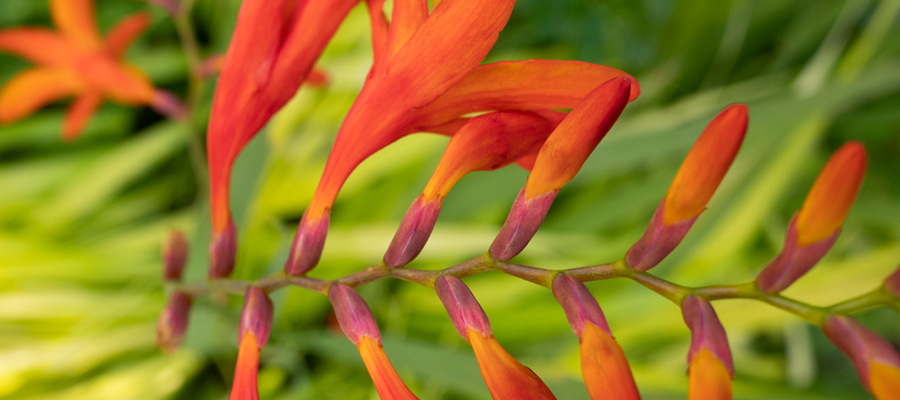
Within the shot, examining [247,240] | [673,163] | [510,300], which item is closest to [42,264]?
[247,240]

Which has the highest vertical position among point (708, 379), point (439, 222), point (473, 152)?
point (439, 222)

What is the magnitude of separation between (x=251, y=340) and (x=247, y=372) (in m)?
0.02

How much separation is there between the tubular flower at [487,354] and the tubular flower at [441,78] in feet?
0.27

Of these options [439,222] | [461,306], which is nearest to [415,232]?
[461,306]

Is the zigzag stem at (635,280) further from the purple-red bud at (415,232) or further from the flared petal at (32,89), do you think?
the flared petal at (32,89)

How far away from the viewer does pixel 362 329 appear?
0.86ft

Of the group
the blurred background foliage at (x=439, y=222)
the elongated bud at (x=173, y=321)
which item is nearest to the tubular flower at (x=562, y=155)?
the elongated bud at (x=173, y=321)

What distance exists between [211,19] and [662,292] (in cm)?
105

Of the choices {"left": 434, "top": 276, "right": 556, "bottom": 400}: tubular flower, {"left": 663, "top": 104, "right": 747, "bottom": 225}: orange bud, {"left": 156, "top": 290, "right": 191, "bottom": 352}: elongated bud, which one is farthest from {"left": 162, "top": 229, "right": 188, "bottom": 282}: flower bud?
{"left": 663, "top": 104, "right": 747, "bottom": 225}: orange bud

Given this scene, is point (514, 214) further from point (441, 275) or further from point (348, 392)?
point (348, 392)

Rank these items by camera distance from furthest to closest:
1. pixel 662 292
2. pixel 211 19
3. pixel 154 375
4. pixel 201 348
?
1. pixel 211 19
2. pixel 154 375
3. pixel 201 348
4. pixel 662 292

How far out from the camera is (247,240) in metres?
0.78

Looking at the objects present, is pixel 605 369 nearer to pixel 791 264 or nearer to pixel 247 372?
pixel 791 264

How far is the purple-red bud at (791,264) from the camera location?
20 centimetres
